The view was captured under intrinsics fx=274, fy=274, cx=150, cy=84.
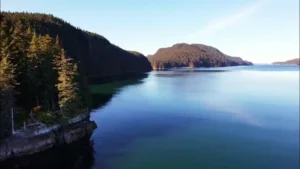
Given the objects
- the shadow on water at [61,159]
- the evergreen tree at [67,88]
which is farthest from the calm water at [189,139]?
the evergreen tree at [67,88]

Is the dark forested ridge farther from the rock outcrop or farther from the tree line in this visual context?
the rock outcrop

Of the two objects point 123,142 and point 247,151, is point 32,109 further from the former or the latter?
point 247,151

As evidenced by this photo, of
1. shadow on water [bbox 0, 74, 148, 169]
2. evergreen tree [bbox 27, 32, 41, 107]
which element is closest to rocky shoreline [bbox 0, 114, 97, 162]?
shadow on water [bbox 0, 74, 148, 169]

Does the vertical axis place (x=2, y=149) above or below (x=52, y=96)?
below

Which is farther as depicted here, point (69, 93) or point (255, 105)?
point (255, 105)

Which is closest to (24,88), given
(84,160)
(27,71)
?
(27,71)

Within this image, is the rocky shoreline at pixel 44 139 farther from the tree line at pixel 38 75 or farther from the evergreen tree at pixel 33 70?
the evergreen tree at pixel 33 70
